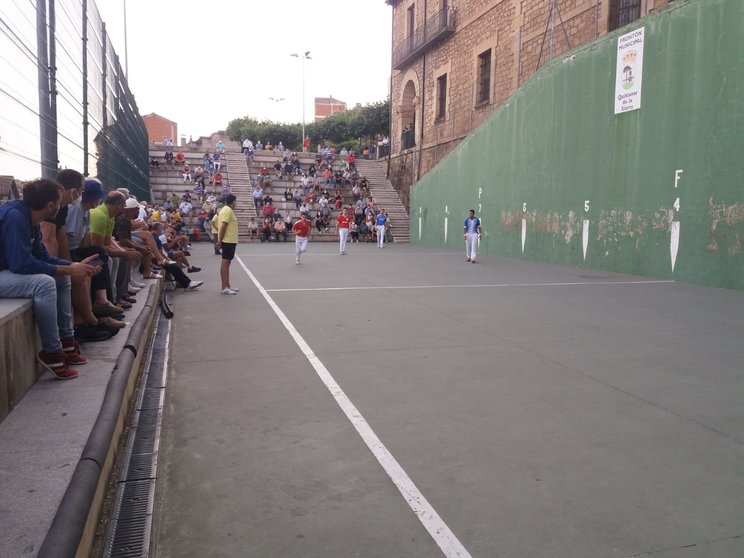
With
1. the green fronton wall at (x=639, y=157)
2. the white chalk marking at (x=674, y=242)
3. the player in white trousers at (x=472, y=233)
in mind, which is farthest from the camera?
the player in white trousers at (x=472, y=233)

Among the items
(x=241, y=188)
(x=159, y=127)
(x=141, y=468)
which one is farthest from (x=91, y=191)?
(x=159, y=127)

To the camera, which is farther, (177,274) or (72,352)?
(177,274)

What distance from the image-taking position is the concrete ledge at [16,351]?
139 inches

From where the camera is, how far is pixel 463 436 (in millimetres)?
3887

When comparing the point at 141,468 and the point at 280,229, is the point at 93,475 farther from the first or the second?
the point at 280,229

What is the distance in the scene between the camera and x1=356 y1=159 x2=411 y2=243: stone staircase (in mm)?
33344

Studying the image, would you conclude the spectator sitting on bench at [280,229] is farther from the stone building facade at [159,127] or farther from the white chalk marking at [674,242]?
the stone building facade at [159,127]

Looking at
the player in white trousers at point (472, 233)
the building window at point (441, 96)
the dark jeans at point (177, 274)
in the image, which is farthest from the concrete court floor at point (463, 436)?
the building window at point (441, 96)

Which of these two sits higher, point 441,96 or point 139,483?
point 441,96

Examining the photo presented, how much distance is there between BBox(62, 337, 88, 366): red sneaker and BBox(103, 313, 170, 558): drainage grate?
0.53 m

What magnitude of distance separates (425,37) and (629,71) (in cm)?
1886

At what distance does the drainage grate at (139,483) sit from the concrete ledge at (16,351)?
0.72 meters

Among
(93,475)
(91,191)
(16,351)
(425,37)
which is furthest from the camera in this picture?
(425,37)

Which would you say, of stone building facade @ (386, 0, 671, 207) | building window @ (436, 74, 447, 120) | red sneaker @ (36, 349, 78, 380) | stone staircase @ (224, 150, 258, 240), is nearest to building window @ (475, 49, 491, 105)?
stone building facade @ (386, 0, 671, 207)
